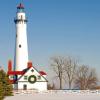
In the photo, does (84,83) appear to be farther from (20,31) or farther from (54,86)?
(20,31)

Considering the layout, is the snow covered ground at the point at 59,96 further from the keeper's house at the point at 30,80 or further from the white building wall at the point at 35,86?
the keeper's house at the point at 30,80

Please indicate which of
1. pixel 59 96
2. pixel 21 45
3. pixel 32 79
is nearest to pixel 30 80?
pixel 32 79

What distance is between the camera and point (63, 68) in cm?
9300

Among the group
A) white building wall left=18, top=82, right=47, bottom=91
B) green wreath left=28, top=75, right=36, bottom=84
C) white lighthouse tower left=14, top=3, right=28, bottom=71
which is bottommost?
white building wall left=18, top=82, right=47, bottom=91

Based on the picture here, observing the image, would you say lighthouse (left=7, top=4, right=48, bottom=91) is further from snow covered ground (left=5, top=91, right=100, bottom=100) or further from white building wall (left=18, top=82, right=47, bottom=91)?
snow covered ground (left=5, top=91, right=100, bottom=100)

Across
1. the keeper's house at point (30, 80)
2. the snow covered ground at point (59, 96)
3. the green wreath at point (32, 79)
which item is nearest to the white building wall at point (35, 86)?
the keeper's house at point (30, 80)

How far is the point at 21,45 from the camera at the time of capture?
85.5 meters

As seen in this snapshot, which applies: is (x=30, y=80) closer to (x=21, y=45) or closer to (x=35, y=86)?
(x=35, y=86)

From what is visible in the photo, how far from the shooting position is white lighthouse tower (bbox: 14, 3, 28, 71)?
85125 mm

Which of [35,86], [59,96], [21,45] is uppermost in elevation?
[21,45]

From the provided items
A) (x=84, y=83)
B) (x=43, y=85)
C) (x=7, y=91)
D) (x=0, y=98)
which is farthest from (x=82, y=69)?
(x=0, y=98)

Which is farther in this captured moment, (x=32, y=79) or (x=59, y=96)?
(x=32, y=79)

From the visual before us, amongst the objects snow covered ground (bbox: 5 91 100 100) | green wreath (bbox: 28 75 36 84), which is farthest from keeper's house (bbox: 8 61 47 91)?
snow covered ground (bbox: 5 91 100 100)

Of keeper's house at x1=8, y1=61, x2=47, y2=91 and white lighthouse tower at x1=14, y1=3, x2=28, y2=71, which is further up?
white lighthouse tower at x1=14, y1=3, x2=28, y2=71
